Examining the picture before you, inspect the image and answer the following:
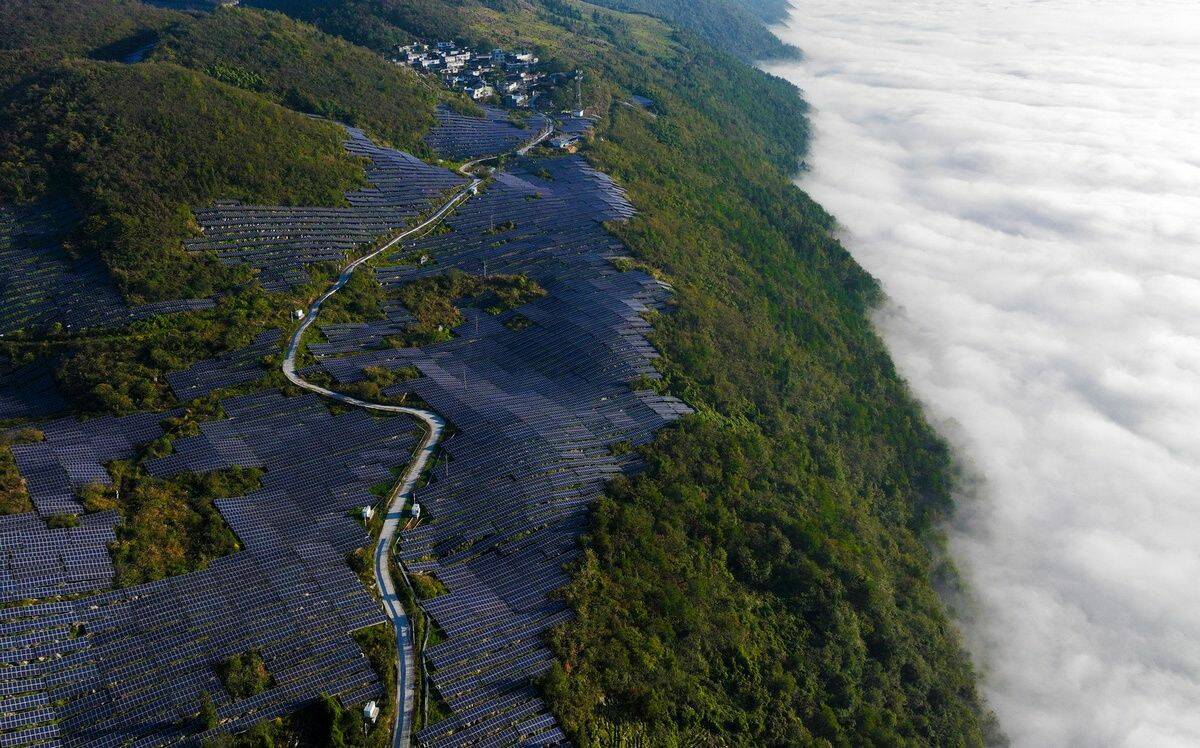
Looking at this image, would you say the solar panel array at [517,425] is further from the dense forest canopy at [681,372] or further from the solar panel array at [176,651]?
the solar panel array at [176,651]

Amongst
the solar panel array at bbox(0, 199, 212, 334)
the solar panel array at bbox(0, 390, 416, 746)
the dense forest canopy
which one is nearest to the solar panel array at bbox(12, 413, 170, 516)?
the solar panel array at bbox(0, 390, 416, 746)

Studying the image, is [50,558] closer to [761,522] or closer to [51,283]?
[51,283]

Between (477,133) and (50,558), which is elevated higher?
(477,133)

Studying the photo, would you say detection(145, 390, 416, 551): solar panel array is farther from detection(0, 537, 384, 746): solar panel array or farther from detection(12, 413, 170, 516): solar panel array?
detection(0, 537, 384, 746): solar panel array

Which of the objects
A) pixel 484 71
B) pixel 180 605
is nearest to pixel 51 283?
pixel 180 605

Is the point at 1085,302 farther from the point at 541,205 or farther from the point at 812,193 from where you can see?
the point at 541,205

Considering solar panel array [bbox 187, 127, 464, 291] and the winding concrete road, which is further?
solar panel array [bbox 187, 127, 464, 291]
